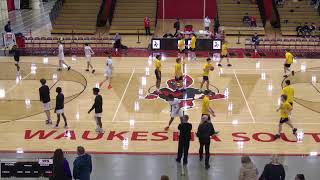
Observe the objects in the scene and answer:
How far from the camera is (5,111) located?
1995cm

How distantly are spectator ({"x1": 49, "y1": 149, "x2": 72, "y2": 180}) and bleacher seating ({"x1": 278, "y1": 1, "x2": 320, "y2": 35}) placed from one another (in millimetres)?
28392

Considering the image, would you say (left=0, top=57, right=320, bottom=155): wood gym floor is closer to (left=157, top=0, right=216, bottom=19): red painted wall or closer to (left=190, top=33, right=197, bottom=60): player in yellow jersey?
(left=190, top=33, right=197, bottom=60): player in yellow jersey

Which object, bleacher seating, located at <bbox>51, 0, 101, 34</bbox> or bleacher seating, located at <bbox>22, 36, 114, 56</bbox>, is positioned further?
bleacher seating, located at <bbox>51, 0, 101, 34</bbox>

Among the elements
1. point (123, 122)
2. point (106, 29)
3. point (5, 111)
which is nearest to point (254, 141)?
point (123, 122)

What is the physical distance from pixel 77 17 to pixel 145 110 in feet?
69.9

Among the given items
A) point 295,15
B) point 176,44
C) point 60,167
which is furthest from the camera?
point 295,15

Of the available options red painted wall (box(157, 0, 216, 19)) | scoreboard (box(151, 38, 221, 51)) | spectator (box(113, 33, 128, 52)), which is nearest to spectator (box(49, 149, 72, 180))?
spectator (box(113, 33, 128, 52))

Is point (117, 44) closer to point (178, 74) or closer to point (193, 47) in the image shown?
point (193, 47)

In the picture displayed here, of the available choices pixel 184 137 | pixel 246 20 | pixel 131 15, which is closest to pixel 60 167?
pixel 184 137

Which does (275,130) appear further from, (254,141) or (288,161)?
(288,161)

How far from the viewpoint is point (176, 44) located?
104ft

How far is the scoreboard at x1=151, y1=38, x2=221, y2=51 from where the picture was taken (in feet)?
103

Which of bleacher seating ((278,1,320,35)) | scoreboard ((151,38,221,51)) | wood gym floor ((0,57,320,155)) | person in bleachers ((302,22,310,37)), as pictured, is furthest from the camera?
bleacher seating ((278,1,320,35))

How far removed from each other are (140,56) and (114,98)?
891cm
